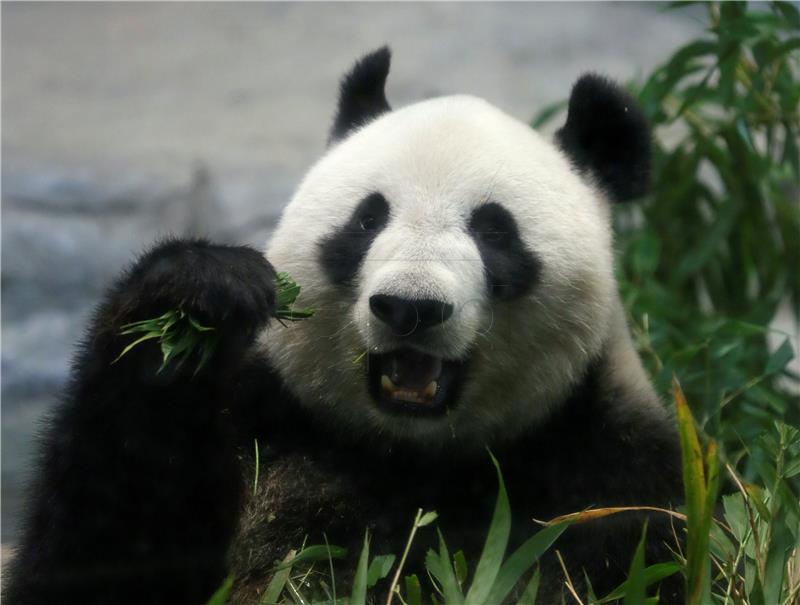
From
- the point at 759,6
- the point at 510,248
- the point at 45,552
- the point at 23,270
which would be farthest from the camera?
the point at 23,270

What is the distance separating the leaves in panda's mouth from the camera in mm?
2121

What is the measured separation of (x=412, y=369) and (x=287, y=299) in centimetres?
30

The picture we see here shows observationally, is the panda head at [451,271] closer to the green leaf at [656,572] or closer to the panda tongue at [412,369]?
the panda tongue at [412,369]

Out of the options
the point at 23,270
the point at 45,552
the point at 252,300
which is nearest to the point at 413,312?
the point at 252,300

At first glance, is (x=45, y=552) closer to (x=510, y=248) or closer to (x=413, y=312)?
(x=413, y=312)

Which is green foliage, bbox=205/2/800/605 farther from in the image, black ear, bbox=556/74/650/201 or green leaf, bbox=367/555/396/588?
black ear, bbox=556/74/650/201

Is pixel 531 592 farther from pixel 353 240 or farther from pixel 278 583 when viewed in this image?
pixel 353 240

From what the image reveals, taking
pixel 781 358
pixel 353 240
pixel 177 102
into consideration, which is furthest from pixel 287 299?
pixel 177 102

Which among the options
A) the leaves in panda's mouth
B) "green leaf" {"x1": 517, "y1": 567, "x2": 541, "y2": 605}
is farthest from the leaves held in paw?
"green leaf" {"x1": 517, "y1": 567, "x2": 541, "y2": 605}

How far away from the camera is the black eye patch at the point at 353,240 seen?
7.50 feet

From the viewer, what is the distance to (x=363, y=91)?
9.18 ft

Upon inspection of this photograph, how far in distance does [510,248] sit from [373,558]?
28.9 inches

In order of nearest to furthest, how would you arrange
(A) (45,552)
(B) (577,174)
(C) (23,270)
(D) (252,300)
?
(D) (252,300) < (A) (45,552) < (B) (577,174) < (C) (23,270)

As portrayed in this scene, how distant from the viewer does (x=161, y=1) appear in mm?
3826
